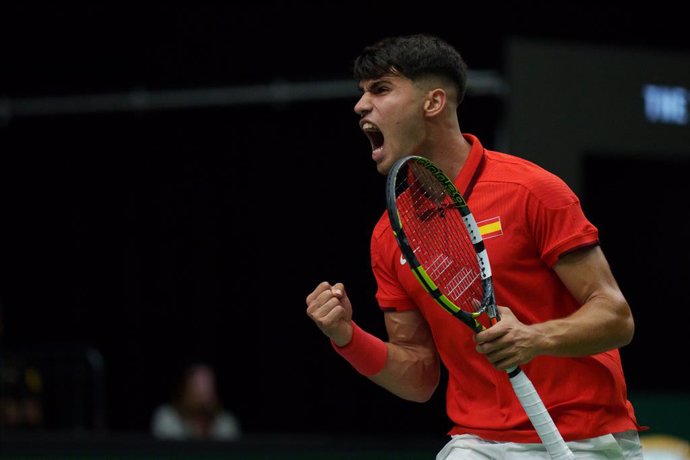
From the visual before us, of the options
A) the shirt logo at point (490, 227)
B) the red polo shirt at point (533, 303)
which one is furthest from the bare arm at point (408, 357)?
the shirt logo at point (490, 227)

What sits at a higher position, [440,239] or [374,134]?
[374,134]

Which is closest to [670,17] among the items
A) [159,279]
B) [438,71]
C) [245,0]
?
[245,0]

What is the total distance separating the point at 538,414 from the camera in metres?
3.08

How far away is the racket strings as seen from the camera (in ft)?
10.7

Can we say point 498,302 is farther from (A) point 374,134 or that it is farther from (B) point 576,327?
(A) point 374,134

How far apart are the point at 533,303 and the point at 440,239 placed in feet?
0.92

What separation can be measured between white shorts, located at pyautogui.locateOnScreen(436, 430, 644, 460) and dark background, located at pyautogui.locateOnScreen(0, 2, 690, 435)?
5.07 meters

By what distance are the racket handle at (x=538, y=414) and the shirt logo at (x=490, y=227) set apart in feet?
1.19

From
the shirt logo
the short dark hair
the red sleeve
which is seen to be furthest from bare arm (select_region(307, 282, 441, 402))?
the short dark hair

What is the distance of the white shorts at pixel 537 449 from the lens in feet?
10.6

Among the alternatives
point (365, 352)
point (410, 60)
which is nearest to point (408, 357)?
point (365, 352)

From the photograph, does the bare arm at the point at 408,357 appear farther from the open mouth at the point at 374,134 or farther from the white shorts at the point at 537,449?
the open mouth at the point at 374,134

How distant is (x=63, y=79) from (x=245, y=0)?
4.85 ft

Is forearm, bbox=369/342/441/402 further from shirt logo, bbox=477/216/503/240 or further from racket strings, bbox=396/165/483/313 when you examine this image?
shirt logo, bbox=477/216/503/240
